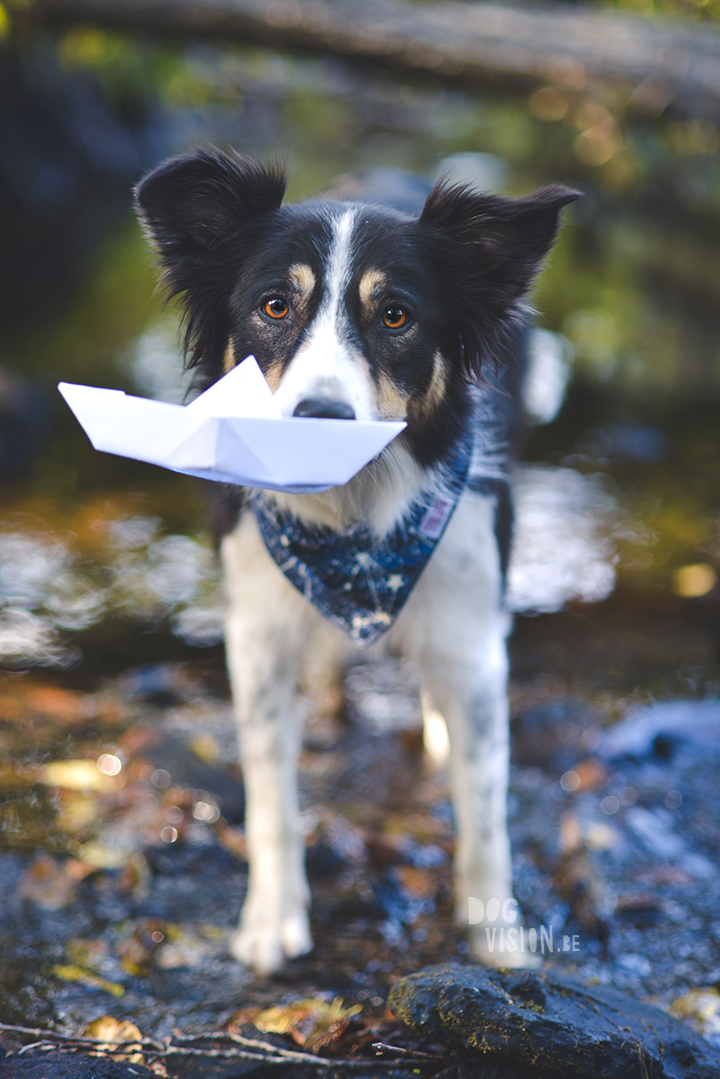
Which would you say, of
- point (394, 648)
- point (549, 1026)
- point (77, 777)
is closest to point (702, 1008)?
point (549, 1026)

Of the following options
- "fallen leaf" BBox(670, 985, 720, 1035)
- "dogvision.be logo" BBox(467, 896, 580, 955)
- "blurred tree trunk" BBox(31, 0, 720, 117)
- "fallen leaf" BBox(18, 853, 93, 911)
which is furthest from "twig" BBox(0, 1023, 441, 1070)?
"blurred tree trunk" BBox(31, 0, 720, 117)

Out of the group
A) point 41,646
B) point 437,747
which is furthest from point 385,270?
point 41,646

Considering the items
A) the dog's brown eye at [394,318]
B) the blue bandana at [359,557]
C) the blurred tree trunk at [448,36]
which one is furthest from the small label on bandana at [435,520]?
the blurred tree trunk at [448,36]

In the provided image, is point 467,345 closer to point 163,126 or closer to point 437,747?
point 437,747

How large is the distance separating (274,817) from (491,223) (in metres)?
1.85

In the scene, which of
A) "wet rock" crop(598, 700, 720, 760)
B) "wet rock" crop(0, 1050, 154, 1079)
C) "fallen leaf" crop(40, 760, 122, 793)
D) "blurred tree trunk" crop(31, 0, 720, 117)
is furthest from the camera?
"blurred tree trunk" crop(31, 0, 720, 117)

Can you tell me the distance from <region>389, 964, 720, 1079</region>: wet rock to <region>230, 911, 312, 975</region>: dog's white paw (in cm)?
66

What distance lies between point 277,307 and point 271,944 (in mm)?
1843

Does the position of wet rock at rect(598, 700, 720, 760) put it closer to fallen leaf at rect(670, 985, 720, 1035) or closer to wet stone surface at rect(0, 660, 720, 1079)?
wet stone surface at rect(0, 660, 720, 1079)

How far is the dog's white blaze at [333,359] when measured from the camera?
1978 mm

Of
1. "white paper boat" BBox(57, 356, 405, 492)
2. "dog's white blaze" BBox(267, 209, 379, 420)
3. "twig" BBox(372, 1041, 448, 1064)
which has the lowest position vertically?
"twig" BBox(372, 1041, 448, 1064)

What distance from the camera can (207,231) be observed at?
8.37 ft

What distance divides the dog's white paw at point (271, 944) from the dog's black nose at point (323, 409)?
64.9 inches

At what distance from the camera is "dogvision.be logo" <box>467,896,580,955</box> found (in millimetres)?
2762
